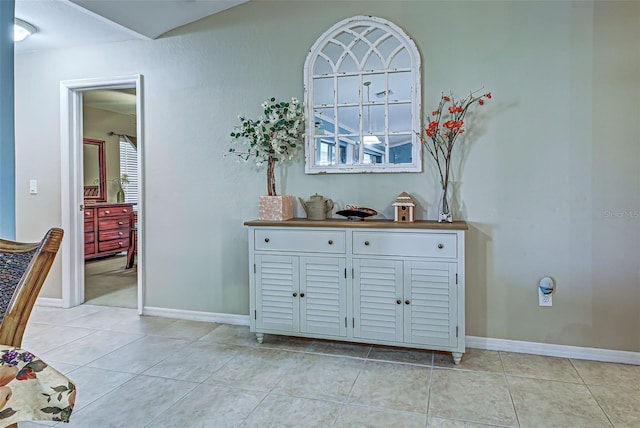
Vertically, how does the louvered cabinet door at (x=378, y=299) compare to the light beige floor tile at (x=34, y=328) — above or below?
above

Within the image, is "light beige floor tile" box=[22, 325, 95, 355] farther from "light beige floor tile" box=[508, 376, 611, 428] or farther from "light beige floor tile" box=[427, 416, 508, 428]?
"light beige floor tile" box=[508, 376, 611, 428]

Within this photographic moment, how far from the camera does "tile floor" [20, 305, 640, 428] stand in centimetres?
195

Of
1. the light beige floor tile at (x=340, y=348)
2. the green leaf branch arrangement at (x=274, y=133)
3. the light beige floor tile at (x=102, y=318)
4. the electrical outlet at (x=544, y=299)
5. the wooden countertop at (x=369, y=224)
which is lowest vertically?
the light beige floor tile at (x=340, y=348)

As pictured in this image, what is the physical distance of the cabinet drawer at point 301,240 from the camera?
2.69 meters

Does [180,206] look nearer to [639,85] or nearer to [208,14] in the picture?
[208,14]

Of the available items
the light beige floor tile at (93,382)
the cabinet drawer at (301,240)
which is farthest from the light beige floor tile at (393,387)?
the light beige floor tile at (93,382)

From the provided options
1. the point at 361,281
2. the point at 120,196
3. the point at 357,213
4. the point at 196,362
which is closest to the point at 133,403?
Answer: the point at 196,362

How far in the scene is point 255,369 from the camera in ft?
8.16

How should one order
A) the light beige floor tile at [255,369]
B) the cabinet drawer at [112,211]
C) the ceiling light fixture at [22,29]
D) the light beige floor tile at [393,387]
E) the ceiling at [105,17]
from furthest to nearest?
the cabinet drawer at [112,211]
the ceiling light fixture at [22,29]
the ceiling at [105,17]
the light beige floor tile at [255,369]
the light beige floor tile at [393,387]

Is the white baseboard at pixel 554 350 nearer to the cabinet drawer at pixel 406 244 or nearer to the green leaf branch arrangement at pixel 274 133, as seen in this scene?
the cabinet drawer at pixel 406 244

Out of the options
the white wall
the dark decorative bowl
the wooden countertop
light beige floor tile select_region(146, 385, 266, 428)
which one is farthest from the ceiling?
light beige floor tile select_region(146, 385, 266, 428)

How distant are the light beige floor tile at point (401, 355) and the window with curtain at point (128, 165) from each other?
5.75m

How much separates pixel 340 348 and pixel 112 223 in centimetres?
492

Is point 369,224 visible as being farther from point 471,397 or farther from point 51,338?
point 51,338
